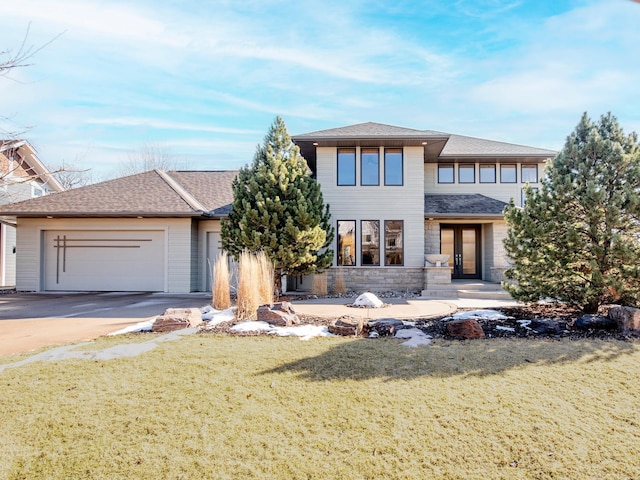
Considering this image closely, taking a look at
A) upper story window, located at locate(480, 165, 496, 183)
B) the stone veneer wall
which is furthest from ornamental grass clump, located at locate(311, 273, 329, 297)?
upper story window, located at locate(480, 165, 496, 183)

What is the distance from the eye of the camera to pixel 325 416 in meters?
2.89

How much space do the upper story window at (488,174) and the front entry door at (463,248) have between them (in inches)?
72.4

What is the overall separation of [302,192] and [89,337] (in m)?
6.13

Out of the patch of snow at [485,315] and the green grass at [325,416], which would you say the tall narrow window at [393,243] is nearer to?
the patch of snow at [485,315]

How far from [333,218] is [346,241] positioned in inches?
33.9

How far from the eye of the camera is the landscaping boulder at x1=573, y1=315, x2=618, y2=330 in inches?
212

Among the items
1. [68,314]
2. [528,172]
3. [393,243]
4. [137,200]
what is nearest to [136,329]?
[68,314]

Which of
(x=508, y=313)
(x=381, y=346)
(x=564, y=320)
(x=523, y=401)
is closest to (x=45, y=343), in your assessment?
(x=381, y=346)

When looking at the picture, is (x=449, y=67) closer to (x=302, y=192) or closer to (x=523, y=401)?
(x=302, y=192)

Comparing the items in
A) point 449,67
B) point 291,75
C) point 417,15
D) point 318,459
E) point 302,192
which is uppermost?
point 291,75

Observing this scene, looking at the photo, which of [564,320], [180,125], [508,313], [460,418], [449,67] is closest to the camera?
[460,418]

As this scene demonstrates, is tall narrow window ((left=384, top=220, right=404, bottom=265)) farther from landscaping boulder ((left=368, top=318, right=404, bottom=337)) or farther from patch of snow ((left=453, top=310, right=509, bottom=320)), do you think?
landscaping boulder ((left=368, top=318, right=404, bottom=337))

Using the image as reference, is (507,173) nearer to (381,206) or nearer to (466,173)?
(466,173)

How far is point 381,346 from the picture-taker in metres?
4.60
